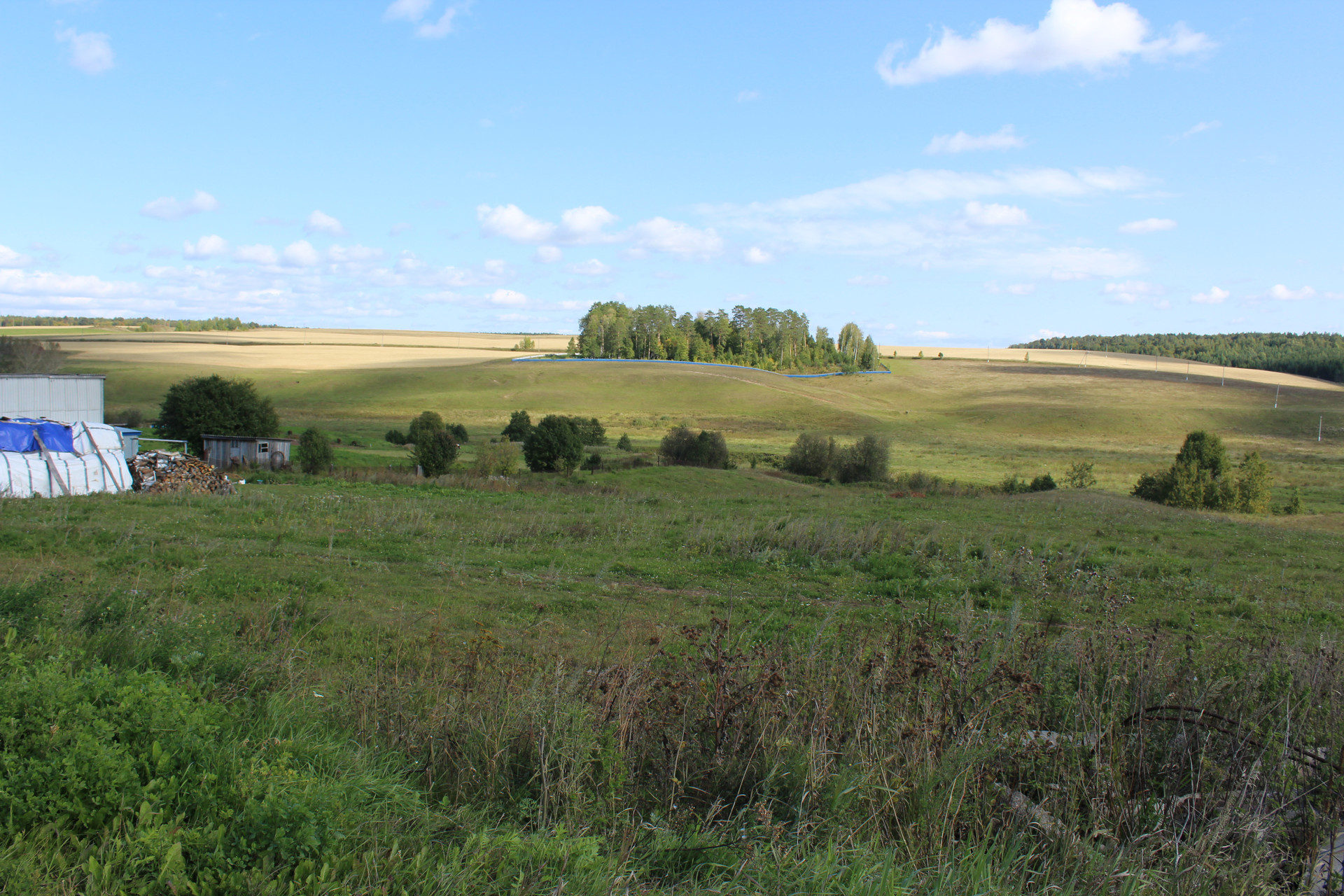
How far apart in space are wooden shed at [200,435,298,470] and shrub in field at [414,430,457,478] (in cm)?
665

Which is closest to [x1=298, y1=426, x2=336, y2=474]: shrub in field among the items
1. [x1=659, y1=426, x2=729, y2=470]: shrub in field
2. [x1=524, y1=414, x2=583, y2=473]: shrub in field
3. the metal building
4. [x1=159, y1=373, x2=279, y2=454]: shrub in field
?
[x1=159, y1=373, x2=279, y2=454]: shrub in field

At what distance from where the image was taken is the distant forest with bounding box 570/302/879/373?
127 meters

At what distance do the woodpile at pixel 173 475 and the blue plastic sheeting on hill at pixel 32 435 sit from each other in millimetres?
1980

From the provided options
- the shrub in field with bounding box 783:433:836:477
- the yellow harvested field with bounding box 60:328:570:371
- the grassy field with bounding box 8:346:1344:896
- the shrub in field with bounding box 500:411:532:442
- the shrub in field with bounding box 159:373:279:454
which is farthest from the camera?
the yellow harvested field with bounding box 60:328:570:371

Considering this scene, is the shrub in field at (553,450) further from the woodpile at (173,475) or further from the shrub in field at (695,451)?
the woodpile at (173,475)

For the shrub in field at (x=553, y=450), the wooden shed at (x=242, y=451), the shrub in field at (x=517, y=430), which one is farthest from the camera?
the shrub in field at (x=517, y=430)

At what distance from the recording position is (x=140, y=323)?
16675 cm

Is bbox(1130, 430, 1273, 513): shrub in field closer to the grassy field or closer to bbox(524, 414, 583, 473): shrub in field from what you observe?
bbox(524, 414, 583, 473): shrub in field

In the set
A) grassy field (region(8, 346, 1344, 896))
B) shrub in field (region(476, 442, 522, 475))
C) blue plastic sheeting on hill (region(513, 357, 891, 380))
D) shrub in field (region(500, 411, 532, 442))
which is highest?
blue plastic sheeting on hill (region(513, 357, 891, 380))

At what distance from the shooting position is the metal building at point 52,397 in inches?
1118

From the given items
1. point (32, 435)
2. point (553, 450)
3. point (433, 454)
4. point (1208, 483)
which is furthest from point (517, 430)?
point (1208, 483)

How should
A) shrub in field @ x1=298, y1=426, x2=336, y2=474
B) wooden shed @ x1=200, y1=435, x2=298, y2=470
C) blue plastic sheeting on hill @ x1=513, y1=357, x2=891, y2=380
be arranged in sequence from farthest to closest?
blue plastic sheeting on hill @ x1=513, y1=357, x2=891, y2=380 → wooden shed @ x1=200, y1=435, x2=298, y2=470 → shrub in field @ x1=298, y1=426, x2=336, y2=474

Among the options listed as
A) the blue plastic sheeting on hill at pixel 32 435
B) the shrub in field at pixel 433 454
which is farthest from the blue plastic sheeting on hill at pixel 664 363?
the blue plastic sheeting on hill at pixel 32 435

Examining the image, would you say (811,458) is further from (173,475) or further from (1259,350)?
(1259,350)
